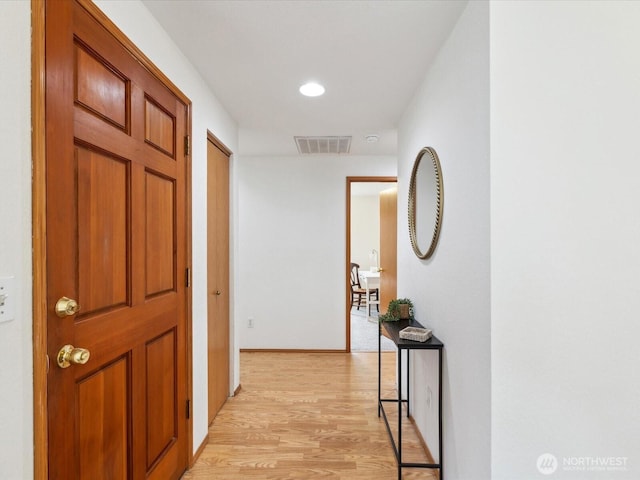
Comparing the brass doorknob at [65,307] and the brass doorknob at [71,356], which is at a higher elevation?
the brass doorknob at [65,307]

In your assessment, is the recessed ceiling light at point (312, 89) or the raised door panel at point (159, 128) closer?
the raised door panel at point (159, 128)

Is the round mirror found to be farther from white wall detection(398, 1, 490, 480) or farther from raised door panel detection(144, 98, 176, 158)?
raised door panel detection(144, 98, 176, 158)

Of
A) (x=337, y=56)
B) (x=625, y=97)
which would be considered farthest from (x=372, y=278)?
(x=625, y=97)

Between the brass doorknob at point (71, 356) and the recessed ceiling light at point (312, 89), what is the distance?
1952 millimetres

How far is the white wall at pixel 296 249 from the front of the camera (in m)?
4.18

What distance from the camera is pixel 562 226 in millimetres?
1302

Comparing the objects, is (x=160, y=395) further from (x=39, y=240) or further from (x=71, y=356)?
(x=39, y=240)

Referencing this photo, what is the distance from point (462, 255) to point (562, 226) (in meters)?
0.40

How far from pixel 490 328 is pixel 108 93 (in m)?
1.69

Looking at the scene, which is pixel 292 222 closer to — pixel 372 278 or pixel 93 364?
pixel 372 278
